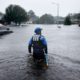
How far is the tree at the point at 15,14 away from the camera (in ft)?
374

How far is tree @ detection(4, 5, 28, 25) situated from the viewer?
11406 cm

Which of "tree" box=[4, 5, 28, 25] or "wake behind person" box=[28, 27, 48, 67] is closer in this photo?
"wake behind person" box=[28, 27, 48, 67]

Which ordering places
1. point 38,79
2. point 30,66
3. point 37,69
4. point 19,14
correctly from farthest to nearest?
point 19,14 < point 30,66 < point 37,69 < point 38,79

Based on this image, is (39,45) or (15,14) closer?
(39,45)

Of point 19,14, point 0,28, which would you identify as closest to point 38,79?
point 0,28

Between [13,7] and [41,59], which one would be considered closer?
[41,59]

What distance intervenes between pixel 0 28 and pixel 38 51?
28752 millimetres

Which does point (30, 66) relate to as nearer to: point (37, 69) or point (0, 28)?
point (37, 69)

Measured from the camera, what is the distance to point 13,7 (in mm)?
117688

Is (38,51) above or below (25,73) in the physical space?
above

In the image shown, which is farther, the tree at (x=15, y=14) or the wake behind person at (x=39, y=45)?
the tree at (x=15, y=14)

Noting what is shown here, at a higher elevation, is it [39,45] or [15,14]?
[39,45]

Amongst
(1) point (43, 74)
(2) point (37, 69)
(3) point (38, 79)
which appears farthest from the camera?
(2) point (37, 69)

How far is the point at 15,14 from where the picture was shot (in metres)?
115
